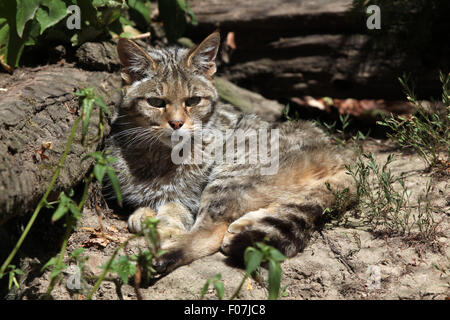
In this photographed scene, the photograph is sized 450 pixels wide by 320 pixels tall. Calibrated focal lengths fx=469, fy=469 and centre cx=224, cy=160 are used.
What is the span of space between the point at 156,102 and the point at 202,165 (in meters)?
0.65

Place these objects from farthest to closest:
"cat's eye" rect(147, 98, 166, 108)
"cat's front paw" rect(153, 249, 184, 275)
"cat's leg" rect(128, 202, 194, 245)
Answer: "cat's eye" rect(147, 98, 166, 108), "cat's leg" rect(128, 202, 194, 245), "cat's front paw" rect(153, 249, 184, 275)

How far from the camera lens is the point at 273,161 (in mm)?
3701

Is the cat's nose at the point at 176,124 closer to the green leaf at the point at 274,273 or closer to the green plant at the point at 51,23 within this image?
the green plant at the point at 51,23

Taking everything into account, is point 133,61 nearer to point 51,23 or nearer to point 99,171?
point 51,23

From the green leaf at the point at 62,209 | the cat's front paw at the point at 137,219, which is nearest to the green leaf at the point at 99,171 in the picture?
the green leaf at the point at 62,209

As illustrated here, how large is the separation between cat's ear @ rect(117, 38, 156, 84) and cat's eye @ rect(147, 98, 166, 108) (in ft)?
0.74

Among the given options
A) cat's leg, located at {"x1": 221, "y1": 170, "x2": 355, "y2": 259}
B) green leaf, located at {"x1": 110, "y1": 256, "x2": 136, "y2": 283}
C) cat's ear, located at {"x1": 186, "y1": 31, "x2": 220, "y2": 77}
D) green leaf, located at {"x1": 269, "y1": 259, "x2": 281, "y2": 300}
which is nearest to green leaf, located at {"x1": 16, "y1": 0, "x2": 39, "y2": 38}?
cat's ear, located at {"x1": 186, "y1": 31, "x2": 220, "y2": 77}

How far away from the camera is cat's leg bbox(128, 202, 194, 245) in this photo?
3387 millimetres

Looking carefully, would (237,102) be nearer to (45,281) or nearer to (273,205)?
(273,205)

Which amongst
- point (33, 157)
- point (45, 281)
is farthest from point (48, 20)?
point (45, 281)

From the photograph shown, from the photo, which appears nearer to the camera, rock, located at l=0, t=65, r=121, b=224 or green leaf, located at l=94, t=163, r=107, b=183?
green leaf, located at l=94, t=163, r=107, b=183

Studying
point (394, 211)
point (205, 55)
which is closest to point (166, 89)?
point (205, 55)

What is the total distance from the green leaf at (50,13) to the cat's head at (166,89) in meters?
0.49

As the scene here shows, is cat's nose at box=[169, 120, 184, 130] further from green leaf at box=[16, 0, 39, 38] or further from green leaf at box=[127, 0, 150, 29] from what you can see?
green leaf at box=[127, 0, 150, 29]
